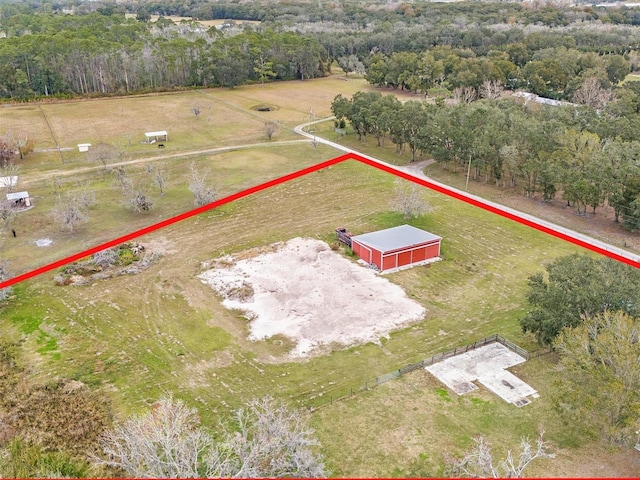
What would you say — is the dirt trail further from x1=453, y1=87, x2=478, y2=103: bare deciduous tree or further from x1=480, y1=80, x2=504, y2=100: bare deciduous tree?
x1=480, y1=80, x2=504, y2=100: bare deciduous tree

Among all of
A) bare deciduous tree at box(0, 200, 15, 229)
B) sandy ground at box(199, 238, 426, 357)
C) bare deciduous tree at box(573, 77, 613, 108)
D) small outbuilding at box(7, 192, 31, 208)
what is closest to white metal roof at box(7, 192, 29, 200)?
small outbuilding at box(7, 192, 31, 208)

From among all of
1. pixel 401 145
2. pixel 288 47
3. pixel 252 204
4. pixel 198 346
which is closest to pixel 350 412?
pixel 198 346

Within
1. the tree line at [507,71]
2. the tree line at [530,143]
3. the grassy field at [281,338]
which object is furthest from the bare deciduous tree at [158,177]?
the tree line at [507,71]

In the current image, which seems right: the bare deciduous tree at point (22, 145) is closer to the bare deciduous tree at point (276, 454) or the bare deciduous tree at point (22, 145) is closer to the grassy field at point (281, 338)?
the grassy field at point (281, 338)

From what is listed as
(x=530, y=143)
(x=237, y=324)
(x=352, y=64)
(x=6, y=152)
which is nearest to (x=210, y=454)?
(x=237, y=324)

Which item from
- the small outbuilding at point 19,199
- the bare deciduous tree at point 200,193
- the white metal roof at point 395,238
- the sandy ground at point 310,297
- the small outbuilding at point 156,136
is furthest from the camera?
the small outbuilding at point 156,136

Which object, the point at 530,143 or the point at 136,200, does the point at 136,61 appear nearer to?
the point at 136,200
